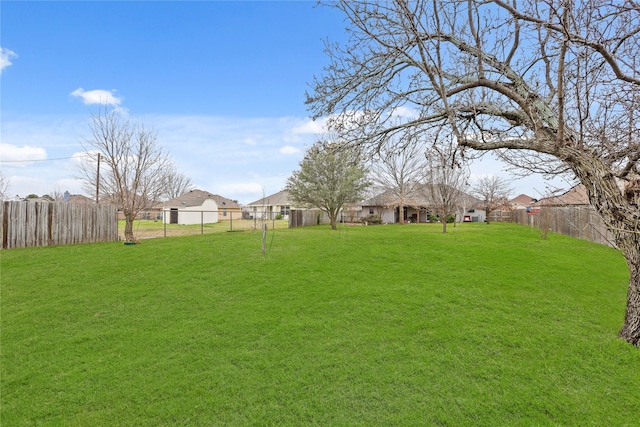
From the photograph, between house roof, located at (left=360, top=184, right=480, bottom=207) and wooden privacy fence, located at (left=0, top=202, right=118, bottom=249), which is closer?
wooden privacy fence, located at (left=0, top=202, right=118, bottom=249)

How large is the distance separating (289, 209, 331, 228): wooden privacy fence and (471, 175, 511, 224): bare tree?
61.6ft

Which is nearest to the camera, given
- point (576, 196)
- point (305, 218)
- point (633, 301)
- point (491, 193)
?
point (633, 301)

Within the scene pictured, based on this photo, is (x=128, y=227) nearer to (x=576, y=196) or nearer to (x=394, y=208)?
(x=576, y=196)

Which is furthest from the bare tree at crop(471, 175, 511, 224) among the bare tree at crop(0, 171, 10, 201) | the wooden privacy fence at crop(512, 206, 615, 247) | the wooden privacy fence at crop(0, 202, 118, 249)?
the bare tree at crop(0, 171, 10, 201)

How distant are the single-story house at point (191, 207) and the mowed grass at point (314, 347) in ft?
91.5

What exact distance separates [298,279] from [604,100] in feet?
20.8

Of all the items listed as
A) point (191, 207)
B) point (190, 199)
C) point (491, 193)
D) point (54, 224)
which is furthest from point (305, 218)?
point (491, 193)

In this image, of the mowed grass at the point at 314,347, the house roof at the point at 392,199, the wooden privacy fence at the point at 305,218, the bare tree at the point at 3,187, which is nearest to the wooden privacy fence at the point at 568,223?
the mowed grass at the point at 314,347

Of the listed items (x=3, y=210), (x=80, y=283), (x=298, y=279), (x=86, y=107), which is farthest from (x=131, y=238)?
(x=298, y=279)

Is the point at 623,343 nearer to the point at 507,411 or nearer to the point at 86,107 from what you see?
the point at 507,411

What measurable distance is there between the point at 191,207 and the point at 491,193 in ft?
122

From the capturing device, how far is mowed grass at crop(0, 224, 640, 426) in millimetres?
3045

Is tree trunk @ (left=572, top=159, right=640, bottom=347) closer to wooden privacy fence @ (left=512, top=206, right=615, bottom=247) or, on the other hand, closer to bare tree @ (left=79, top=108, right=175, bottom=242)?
wooden privacy fence @ (left=512, top=206, right=615, bottom=247)

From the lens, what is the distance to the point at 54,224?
11.1 meters
